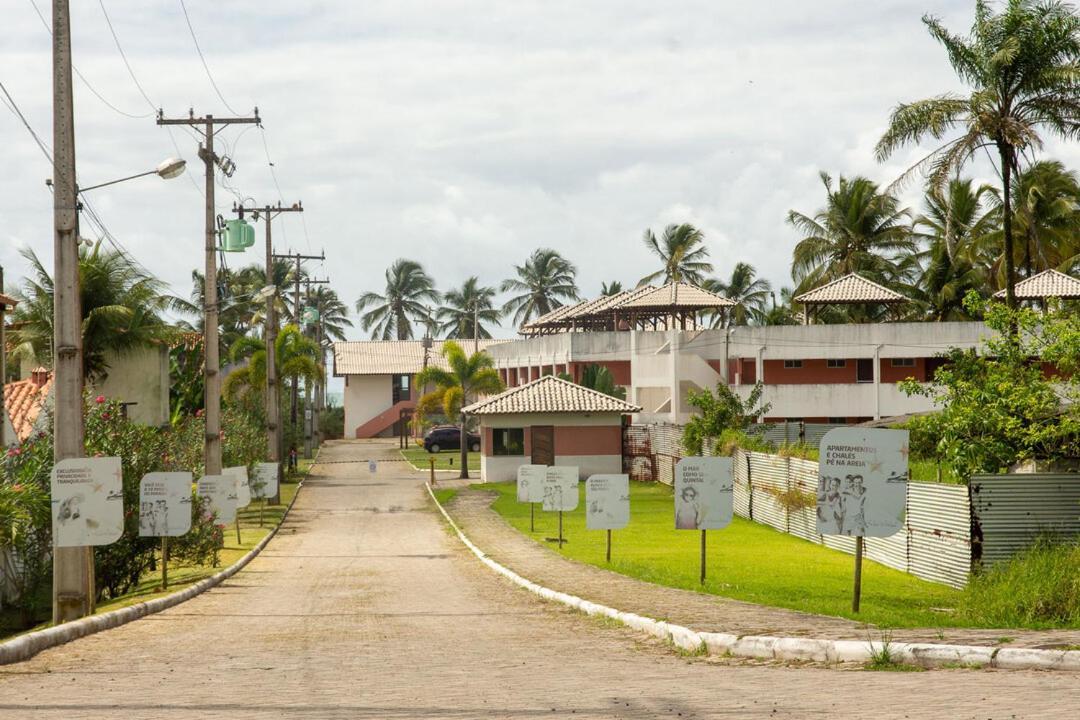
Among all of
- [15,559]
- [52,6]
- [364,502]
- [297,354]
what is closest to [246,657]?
[52,6]

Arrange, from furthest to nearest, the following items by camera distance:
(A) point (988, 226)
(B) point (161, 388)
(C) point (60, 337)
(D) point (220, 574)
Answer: (A) point (988, 226)
(B) point (161, 388)
(D) point (220, 574)
(C) point (60, 337)

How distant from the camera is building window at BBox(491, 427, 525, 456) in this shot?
170ft

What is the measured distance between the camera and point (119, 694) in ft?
32.4

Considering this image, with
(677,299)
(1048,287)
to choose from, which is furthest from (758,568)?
(677,299)

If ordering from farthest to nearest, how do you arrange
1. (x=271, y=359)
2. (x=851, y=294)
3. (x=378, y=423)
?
(x=378, y=423) → (x=851, y=294) → (x=271, y=359)

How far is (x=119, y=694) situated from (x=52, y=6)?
414 inches

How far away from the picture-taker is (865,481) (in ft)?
45.8

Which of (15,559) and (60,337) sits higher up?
(60,337)

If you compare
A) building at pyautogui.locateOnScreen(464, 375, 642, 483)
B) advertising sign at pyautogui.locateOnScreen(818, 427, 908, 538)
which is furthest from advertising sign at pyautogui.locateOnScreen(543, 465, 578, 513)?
building at pyautogui.locateOnScreen(464, 375, 642, 483)

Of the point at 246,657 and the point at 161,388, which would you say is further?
the point at 161,388

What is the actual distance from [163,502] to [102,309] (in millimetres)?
18122

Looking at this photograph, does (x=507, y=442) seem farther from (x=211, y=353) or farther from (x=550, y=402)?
(x=211, y=353)

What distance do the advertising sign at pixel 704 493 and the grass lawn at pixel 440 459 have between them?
40.5m

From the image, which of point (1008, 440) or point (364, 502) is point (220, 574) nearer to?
point (1008, 440)
